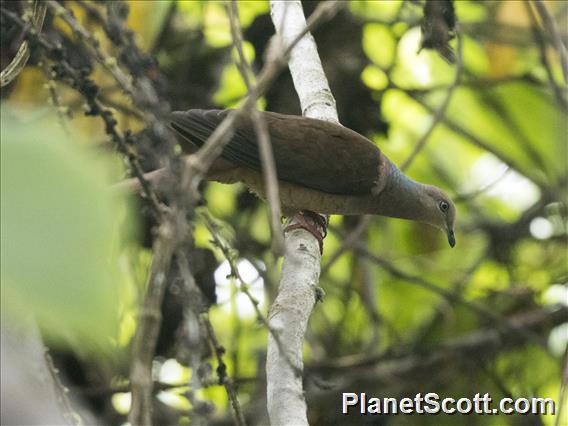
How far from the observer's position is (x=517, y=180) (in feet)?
19.9

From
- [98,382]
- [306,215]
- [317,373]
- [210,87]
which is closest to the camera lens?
[306,215]

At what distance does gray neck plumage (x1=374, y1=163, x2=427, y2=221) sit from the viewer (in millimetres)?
4566

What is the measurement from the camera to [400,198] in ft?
15.2

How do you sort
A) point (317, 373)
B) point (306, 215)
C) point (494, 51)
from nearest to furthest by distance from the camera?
point (306, 215), point (317, 373), point (494, 51)

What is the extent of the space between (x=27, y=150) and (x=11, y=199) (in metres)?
0.06

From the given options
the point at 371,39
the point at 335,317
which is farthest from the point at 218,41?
the point at 335,317

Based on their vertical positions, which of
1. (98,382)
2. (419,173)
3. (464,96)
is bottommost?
(98,382)

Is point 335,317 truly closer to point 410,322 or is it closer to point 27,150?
point 410,322

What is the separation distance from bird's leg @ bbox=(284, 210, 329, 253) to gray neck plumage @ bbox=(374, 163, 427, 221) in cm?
46

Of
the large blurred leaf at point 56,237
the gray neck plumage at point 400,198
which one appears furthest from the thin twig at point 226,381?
the gray neck plumage at point 400,198

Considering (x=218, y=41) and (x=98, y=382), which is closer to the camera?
(x=98, y=382)

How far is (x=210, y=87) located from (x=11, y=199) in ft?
15.1

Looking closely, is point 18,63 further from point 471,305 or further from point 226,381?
point 471,305

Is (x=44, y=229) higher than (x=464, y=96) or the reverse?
the reverse
